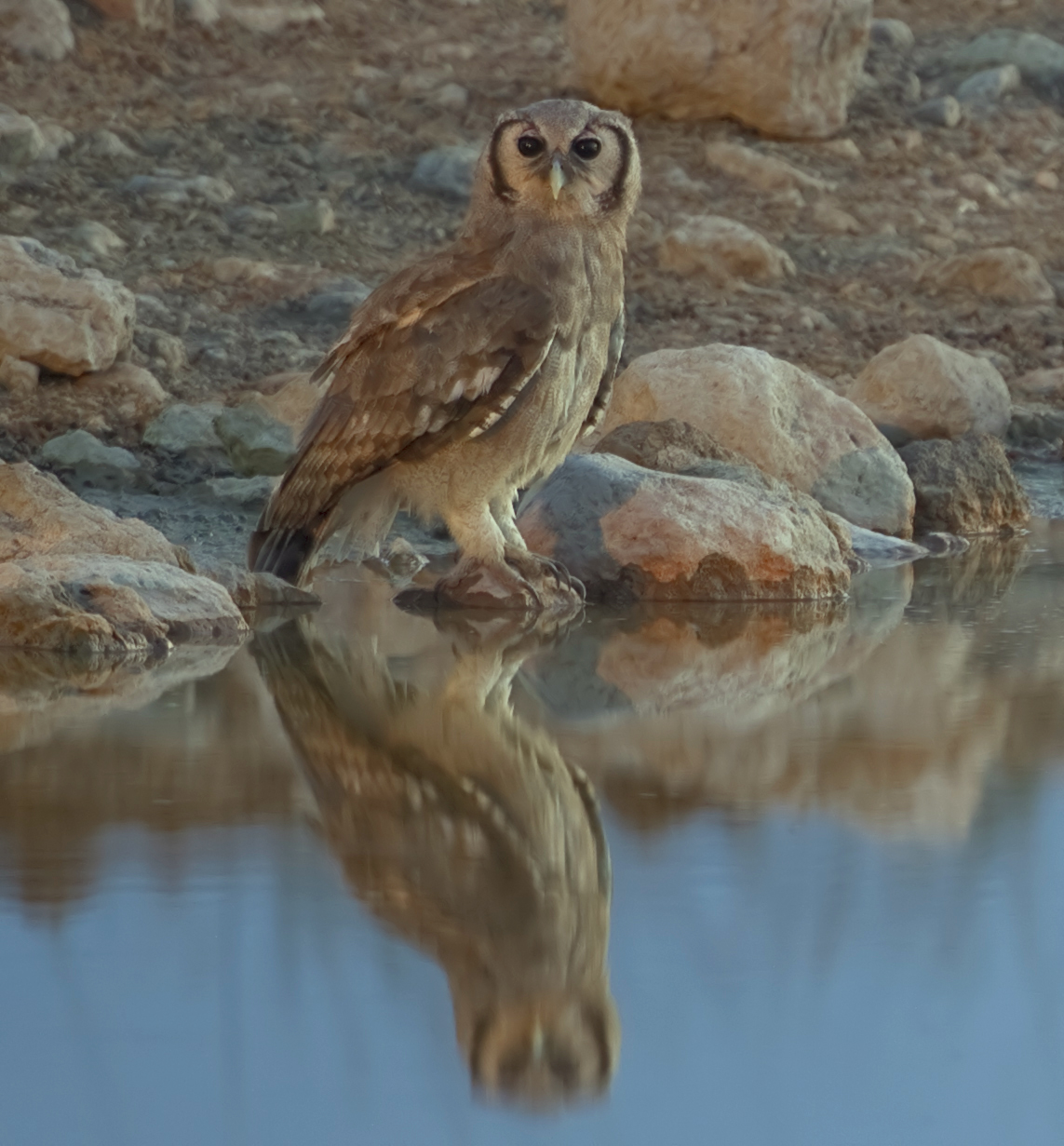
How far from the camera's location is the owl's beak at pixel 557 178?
18.9 feet

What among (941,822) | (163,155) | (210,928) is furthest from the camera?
(163,155)

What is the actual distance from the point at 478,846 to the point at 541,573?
2738mm

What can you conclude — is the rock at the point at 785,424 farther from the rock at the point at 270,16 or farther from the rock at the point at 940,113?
the rock at the point at 270,16

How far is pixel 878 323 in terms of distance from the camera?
35.8 ft

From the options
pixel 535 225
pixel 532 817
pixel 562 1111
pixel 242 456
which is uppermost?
pixel 535 225

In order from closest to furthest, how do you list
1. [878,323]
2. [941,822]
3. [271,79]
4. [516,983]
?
[516,983], [941,822], [878,323], [271,79]

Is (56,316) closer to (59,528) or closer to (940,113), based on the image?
(59,528)

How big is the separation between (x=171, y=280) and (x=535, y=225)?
4.76 m

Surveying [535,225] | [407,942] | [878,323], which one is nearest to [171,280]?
[878,323]

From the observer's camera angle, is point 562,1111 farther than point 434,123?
No

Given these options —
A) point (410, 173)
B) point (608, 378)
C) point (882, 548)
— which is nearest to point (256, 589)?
point (608, 378)

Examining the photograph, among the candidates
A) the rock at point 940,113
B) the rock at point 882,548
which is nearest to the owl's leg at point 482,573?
the rock at point 882,548

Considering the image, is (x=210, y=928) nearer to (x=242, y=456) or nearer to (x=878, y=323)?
(x=242, y=456)

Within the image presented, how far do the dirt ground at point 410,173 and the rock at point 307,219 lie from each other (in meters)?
0.08
